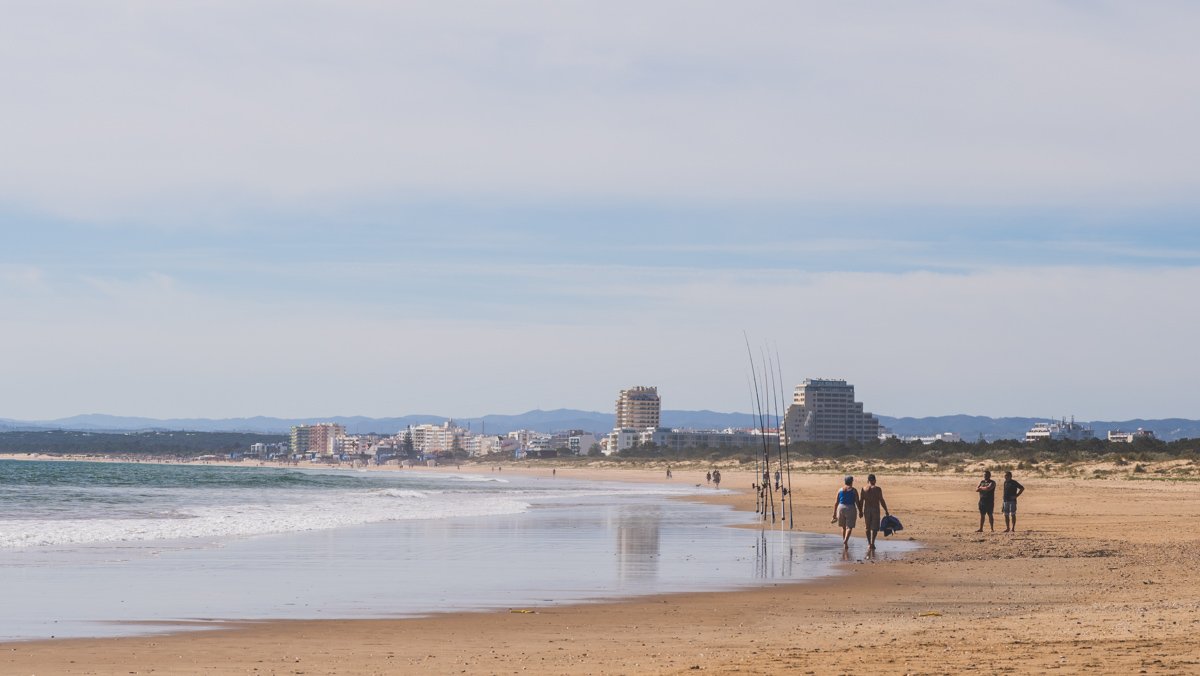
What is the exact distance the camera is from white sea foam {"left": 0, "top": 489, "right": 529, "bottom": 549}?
23973 millimetres

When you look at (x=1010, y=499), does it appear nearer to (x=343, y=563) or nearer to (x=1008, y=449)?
(x=343, y=563)

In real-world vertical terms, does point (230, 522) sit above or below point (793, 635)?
below

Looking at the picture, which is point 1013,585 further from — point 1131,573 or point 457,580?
point 457,580

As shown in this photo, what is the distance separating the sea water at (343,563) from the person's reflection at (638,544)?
4 cm

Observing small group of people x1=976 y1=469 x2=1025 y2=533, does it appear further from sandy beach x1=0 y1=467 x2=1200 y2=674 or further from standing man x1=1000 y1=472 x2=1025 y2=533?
sandy beach x1=0 y1=467 x2=1200 y2=674

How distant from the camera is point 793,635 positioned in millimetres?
10836

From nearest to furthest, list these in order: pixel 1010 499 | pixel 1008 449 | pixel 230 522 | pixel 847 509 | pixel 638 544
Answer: pixel 847 509 → pixel 638 544 → pixel 1010 499 → pixel 230 522 → pixel 1008 449

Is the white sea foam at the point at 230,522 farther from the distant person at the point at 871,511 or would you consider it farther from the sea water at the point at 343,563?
the distant person at the point at 871,511

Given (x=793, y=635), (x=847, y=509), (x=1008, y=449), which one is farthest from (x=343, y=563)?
(x=1008, y=449)

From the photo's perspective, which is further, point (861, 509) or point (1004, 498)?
point (1004, 498)

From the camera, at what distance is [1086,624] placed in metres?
10.5

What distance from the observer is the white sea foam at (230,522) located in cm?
2397

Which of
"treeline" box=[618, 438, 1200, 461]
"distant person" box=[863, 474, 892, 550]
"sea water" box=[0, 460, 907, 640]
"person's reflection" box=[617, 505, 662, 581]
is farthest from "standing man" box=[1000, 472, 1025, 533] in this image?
"treeline" box=[618, 438, 1200, 461]

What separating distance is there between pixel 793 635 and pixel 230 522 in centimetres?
2166
